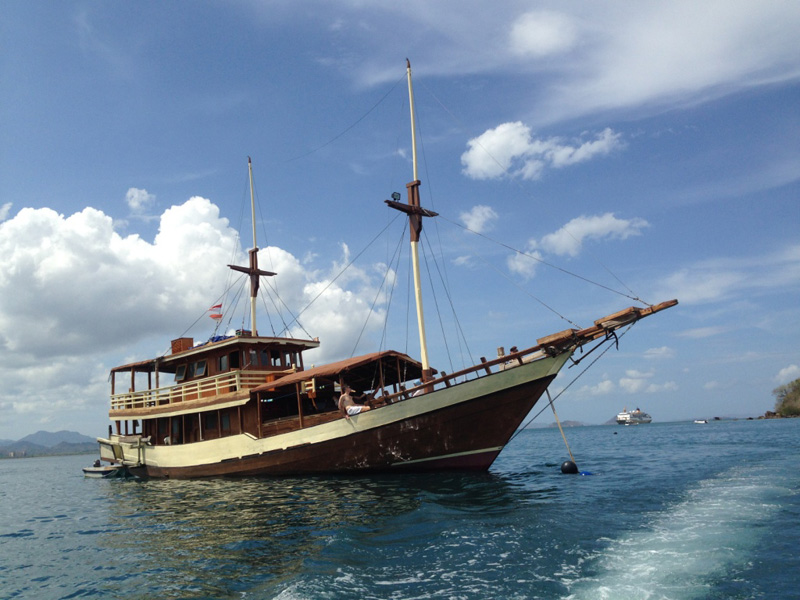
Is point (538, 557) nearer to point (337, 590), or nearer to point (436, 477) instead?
point (337, 590)

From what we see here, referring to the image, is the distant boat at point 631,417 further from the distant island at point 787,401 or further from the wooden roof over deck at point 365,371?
the wooden roof over deck at point 365,371

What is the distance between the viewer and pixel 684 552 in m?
8.28

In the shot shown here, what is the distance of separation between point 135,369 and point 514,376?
21653 millimetres

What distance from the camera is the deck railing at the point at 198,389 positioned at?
2331cm

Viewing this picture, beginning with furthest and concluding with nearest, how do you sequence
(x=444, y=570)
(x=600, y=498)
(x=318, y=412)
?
(x=318, y=412) < (x=600, y=498) < (x=444, y=570)

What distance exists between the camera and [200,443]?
76.7ft

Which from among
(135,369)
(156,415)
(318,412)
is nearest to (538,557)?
(318,412)

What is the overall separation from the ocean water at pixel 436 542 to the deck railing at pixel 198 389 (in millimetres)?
6549

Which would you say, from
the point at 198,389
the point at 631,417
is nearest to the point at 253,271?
the point at 198,389

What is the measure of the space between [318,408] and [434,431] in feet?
21.4

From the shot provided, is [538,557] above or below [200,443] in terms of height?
below

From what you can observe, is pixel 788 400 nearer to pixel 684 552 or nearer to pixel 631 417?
pixel 631 417

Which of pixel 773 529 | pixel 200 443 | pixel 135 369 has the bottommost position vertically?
pixel 773 529

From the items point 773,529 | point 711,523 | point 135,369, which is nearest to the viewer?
point 773,529
